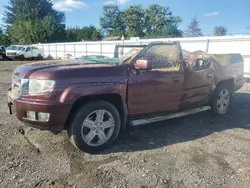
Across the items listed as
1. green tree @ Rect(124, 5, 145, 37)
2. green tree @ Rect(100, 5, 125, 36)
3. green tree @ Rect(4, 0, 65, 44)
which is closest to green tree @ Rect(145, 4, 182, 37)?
green tree @ Rect(124, 5, 145, 37)

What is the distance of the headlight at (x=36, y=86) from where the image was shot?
3.23 m

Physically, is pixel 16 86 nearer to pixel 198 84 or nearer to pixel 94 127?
pixel 94 127

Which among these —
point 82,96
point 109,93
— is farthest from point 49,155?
point 109,93

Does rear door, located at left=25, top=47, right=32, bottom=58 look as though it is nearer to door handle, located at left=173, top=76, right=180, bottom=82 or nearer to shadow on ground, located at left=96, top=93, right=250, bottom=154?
shadow on ground, located at left=96, top=93, right=250, bottom=154

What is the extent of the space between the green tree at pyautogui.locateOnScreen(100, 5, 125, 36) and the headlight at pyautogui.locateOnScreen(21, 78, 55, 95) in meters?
72.6

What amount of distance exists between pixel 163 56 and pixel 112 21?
251 feet

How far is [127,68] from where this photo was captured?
3.79 meters

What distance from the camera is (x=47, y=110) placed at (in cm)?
325

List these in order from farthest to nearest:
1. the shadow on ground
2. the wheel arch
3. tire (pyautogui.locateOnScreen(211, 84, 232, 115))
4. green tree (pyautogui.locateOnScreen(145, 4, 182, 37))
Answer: green tree (pyautogui.locateOnScreen(145, 4, 182, 37)) → tire (pyautogui.locateOnScreen(211, 84, 232, 115)) → the shadow on ground → the wheel arch

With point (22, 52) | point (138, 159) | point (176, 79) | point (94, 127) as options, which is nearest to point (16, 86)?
point (94, 127)

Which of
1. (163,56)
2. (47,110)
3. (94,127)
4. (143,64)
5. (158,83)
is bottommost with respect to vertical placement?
(94,127)

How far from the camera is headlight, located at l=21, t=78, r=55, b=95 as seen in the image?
3.23 metres

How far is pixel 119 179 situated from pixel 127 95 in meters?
1.32

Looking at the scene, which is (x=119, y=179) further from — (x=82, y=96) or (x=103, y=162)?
(x=82, y=96)
